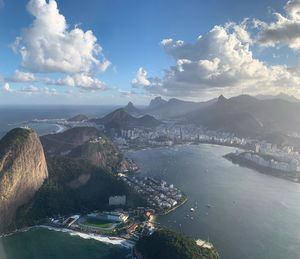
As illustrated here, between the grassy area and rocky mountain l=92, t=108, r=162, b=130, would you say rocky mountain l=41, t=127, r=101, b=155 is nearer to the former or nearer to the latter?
rocky mountain l=92, t=108, r=162, b=130

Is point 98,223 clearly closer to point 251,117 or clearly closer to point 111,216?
point 111,216

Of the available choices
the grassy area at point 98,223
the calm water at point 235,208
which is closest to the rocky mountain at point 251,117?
the calm water at point 235,208

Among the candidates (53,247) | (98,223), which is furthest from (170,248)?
(98,223)

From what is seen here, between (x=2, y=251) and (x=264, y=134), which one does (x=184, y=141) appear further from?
(x=2, y=251)

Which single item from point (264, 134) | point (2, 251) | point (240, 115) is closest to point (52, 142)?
point (2, 251)

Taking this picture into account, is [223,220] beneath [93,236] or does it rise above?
above

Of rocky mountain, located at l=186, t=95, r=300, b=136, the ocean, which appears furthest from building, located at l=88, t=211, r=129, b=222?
rocky mountain, located at l=186, t=95, r=300, b=136

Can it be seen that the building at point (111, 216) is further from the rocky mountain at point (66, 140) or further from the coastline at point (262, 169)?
the rocky mountain at point (66, 140)
